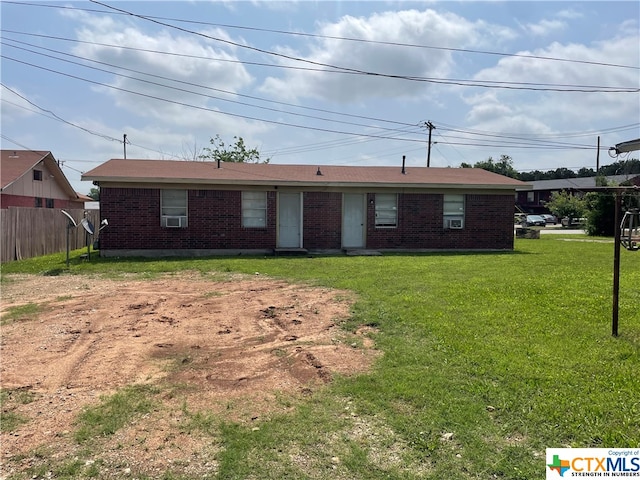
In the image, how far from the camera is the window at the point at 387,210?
16.2m

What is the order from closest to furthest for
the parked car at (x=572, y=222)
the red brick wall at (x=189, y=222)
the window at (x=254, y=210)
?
the red brick wall at (x=189, y=222), the window at (x=254, y=210), the parked car at (x=572, y=222)

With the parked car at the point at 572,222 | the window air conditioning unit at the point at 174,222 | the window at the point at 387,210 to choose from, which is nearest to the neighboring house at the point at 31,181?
the window air conditioning unit at the point at 174,222

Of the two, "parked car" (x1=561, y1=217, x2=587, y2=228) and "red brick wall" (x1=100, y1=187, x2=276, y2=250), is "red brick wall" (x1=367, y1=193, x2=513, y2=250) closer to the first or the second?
"red brick wall" (x1=100, y1=187, x2=276, y2=250)

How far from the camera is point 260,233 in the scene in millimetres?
15516

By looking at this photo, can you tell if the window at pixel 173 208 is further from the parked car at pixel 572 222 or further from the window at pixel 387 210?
the parked car at pixel 572 222

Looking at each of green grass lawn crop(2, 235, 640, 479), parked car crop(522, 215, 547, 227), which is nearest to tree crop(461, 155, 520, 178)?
parked car crop(522, 215, 547, 227)

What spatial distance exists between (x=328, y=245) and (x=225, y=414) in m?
12.5

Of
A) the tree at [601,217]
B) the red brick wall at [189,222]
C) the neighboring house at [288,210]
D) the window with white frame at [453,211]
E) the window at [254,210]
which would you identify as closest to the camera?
the red brick wall at [189,222]

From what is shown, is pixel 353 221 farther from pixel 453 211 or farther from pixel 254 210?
pixel 453 211

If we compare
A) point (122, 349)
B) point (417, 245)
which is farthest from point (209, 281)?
point (417, 245)

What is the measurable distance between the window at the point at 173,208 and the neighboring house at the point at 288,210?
3 centimetres

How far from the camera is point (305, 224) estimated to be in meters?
15.9

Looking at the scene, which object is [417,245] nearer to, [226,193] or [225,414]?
[226,193]

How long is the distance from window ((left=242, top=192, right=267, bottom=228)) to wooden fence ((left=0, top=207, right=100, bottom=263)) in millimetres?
7013
